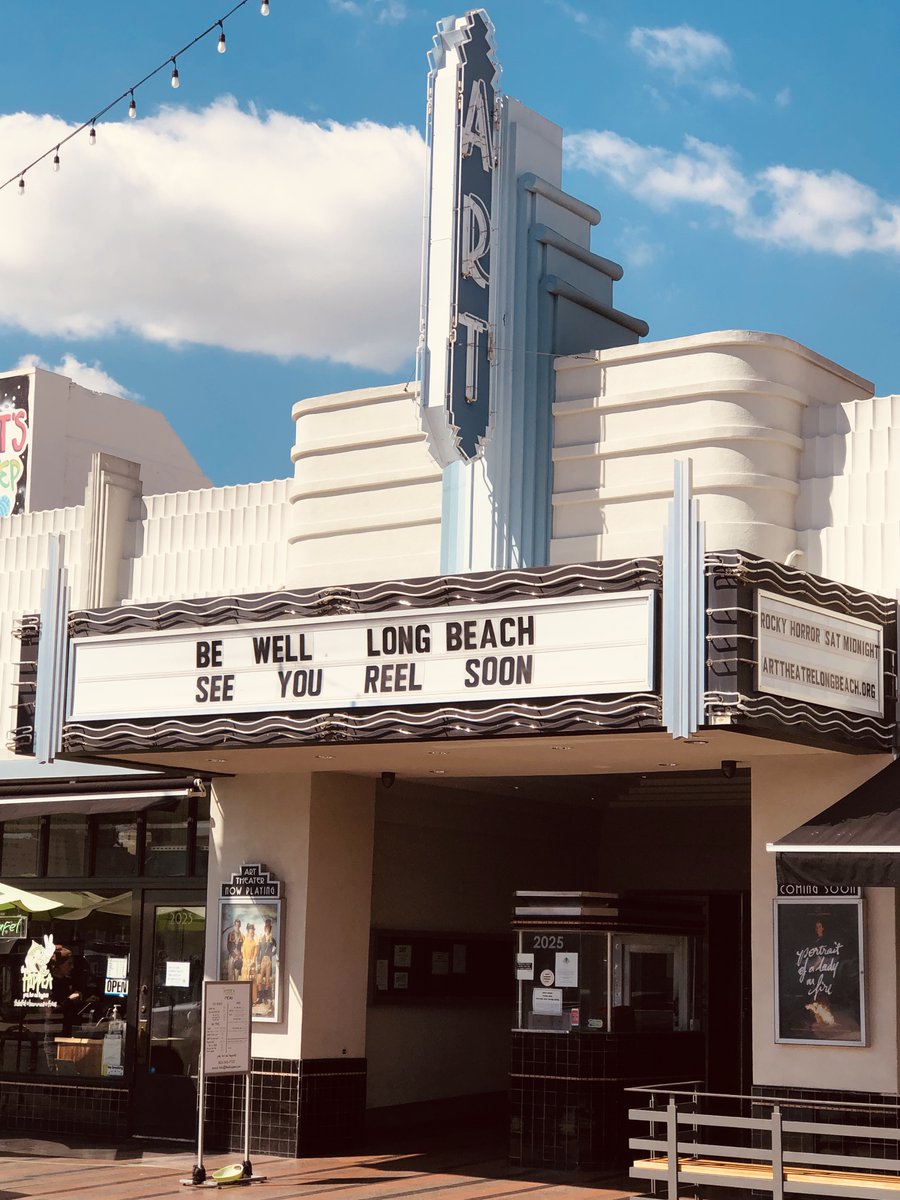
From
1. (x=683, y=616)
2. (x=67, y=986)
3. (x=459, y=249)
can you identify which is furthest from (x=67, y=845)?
(x=683, y=616)

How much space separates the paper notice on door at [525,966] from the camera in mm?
15211

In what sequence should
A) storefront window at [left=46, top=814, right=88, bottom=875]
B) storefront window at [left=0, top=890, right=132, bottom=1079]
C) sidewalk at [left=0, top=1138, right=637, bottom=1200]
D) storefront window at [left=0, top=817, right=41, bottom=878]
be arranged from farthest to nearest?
storefront window at [left=0, top=817, right=41, bottom=878], storefront window at [left=46, top=814, right=88, bottom=875], storefront window at [left=0, top=890, right=132, bottom=1079], sidewalk at [left=0, top=1138, right=637, bottom=1200]

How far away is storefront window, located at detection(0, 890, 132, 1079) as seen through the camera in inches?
643

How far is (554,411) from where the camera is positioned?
47.2 ft

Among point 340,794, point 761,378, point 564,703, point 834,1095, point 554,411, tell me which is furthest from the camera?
point 340,794

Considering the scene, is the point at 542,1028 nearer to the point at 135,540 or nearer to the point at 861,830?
the point at 861,830

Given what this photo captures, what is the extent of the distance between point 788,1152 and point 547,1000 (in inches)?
185

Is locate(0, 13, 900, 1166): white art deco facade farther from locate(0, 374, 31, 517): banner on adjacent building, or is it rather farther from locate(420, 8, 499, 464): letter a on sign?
locate(0, 374, 31, 517): banner on adjacent building

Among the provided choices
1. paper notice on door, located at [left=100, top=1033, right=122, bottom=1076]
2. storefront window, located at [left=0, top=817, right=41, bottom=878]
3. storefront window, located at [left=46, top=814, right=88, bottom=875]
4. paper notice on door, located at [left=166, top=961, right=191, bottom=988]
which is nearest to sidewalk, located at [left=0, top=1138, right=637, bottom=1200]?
paper notice on door, located at [left=100, top=1033, right=122, bottom=1076]

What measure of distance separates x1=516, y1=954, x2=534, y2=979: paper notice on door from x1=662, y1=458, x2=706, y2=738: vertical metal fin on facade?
16.4 feet

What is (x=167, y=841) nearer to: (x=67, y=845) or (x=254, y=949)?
(x=67, y=845)

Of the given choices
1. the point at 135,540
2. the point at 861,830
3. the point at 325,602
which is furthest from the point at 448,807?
the point at 861,830

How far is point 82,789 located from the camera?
16.6 metres

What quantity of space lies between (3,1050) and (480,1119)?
17.0 ft
